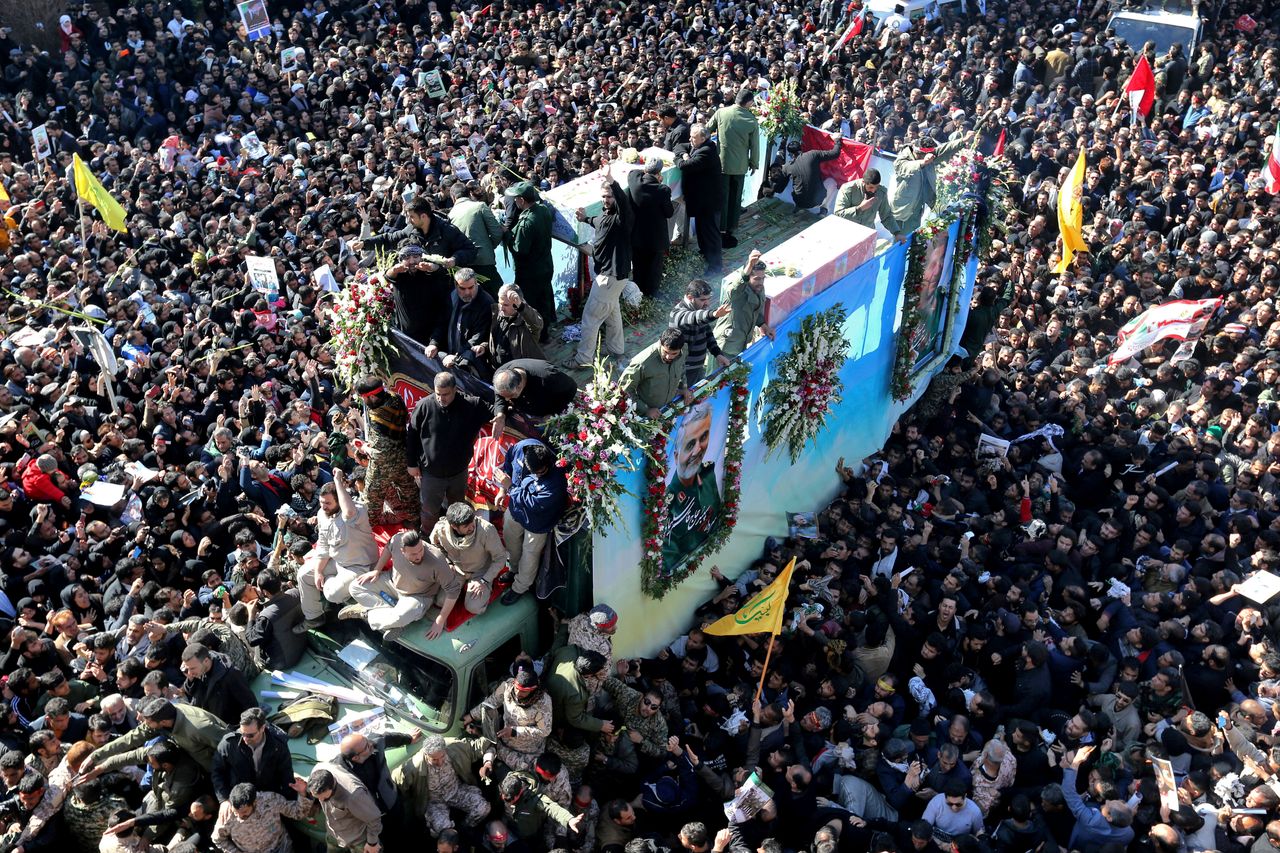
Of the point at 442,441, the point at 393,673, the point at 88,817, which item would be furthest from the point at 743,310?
the point at 88,817

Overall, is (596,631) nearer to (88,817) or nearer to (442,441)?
(442,441)

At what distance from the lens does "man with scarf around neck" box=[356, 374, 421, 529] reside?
10.5 m

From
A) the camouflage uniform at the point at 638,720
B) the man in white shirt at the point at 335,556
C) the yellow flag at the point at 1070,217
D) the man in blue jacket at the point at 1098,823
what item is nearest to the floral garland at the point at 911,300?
the yellow flag at the point at 1070,217

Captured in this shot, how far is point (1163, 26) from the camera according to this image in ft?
76.9

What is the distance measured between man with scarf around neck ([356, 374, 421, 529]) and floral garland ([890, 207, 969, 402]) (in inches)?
252

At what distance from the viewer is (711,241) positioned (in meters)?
13.2

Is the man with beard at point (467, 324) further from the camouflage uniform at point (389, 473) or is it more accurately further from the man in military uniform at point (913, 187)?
the man in military uniform at point (913, 187)

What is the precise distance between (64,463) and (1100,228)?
50.0ft

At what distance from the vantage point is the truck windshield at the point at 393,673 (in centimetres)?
891

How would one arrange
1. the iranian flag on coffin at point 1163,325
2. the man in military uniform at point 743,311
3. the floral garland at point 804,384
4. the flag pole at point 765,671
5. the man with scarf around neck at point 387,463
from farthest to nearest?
1. the iranian flag on coffin at point 1163,325
2. the floral garland at point 804,384
3. the man in military uniform at point 743,311
4. the man with scarf around neck at point 387,463
5. the flag pole at point 765,671

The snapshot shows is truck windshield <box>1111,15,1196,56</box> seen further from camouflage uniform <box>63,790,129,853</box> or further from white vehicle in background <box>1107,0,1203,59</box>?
camouflage uniform <box>63,790,129,853</box>

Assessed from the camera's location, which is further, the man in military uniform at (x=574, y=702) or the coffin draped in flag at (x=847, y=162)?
the coffin draped in flag at (x=847, y=162)

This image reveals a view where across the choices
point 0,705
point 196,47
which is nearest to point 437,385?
point 0,705

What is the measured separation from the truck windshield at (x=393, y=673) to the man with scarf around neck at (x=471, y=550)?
645 mm
